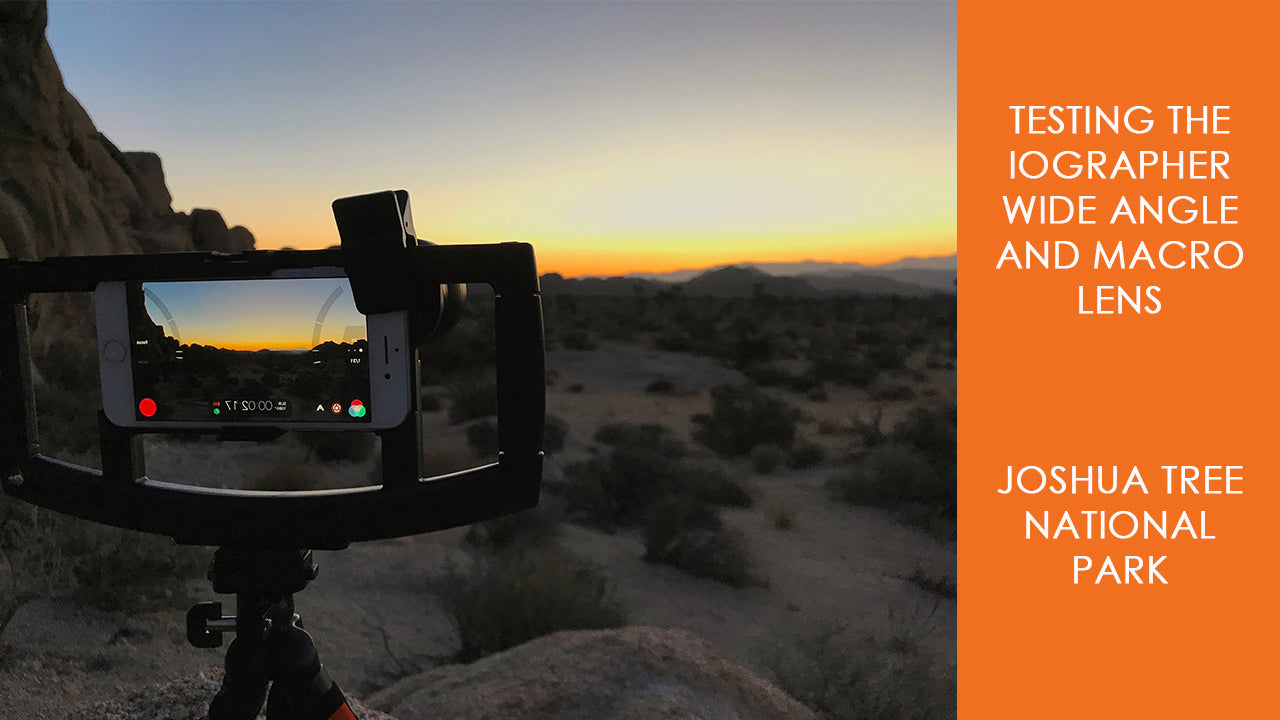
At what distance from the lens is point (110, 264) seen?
1.21 metres

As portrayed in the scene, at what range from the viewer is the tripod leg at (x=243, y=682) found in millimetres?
1327

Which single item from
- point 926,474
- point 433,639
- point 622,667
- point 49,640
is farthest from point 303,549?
point 926,474

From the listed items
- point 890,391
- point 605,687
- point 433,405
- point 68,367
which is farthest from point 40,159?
point 890,391

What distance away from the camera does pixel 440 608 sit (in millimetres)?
4812

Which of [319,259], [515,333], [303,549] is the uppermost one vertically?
[319,259]

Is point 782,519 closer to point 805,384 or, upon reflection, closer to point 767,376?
point 805,384

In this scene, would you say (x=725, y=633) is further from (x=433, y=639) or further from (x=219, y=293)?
(x=219, y=293)

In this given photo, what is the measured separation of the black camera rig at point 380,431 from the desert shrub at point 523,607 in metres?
3.11

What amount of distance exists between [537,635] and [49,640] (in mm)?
2152

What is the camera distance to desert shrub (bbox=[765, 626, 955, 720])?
327cm

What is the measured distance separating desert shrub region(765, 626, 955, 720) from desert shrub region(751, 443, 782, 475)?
5131mm

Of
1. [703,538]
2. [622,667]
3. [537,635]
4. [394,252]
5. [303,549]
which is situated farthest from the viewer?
[703,538]

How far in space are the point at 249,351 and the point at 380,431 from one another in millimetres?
238

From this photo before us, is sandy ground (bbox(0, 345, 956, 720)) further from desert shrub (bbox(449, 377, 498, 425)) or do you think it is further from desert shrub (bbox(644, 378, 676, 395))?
desert shrub (bbox(644, 378, 676, 395))
